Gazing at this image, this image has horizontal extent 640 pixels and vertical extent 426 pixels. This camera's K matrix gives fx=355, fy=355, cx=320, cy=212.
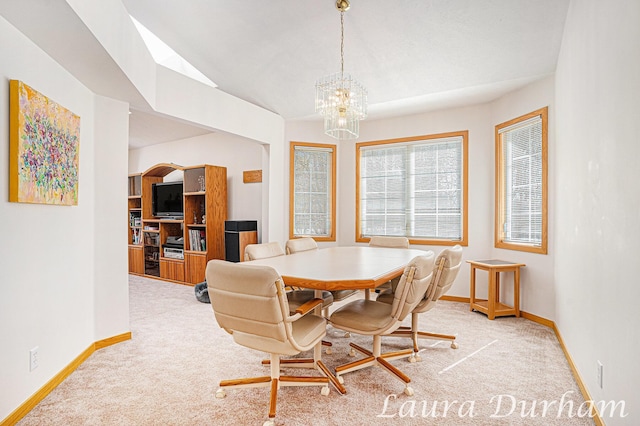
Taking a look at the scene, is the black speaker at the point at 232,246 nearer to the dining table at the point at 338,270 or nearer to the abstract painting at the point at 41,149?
the dining table at the point at 338,270

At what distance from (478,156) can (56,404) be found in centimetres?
469

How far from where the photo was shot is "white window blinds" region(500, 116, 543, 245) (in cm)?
379

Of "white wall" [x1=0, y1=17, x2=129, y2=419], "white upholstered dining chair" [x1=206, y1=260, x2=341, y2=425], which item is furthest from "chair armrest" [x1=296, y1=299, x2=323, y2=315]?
"white wall" [x1=0, y1=17, x2=129, y2=419]

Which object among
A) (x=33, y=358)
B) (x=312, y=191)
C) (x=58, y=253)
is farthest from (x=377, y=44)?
(x=33, y=358)

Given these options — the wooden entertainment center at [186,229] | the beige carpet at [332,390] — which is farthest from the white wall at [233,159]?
the beige carpet at [332,390]

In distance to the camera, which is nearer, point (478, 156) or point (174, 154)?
point (478, 156)

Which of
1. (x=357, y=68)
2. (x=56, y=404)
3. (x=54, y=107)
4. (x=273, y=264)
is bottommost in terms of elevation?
(x=56, y=404)

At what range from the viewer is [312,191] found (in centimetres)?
538

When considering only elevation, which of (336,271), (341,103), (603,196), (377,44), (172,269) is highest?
(377,44)

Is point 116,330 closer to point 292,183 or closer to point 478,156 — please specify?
point 292,183

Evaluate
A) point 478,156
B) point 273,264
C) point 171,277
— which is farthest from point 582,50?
point 171,277

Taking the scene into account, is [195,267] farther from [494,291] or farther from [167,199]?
[494,291]

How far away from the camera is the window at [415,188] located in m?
4.70

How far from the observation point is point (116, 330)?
10.2 ft
